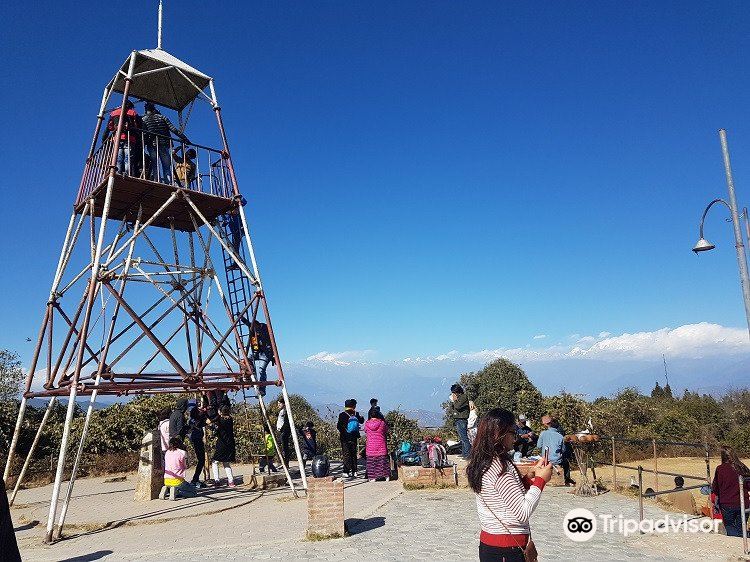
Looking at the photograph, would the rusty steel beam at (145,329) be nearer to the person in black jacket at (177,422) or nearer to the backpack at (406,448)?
the person in black jacket at (177,422)

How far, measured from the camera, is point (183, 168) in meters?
12.6

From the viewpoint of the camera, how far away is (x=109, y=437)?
739 inches

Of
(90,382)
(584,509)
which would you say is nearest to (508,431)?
A: (584,509)

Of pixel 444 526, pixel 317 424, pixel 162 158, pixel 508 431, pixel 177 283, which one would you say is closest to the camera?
pixel 508 431

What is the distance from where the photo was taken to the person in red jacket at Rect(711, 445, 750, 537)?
→ 8.15m

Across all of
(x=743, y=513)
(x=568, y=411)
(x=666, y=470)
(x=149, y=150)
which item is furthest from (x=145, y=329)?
(x=666, y=470)

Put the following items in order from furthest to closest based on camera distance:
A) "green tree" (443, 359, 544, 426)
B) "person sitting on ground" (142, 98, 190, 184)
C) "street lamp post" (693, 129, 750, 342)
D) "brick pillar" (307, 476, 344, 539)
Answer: "green tree" (443, 359, 544, 426) < "person sitting on ground" (142, 98, 190, 184) < "street lamp post" (693, 129, 750, 342) < "brick pillar" (307, 476, 344, 539)

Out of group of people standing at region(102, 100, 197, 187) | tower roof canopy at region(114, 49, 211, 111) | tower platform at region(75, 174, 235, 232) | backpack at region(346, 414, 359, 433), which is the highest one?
tower roof canopy at region(114, 49, 211, 111)

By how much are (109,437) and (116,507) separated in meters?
8.53

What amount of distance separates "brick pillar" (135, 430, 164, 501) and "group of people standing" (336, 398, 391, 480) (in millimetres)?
4342

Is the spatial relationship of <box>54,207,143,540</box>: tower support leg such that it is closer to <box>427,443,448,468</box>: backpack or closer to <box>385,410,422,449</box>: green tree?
<box>427,443,448,468</box>: backpack

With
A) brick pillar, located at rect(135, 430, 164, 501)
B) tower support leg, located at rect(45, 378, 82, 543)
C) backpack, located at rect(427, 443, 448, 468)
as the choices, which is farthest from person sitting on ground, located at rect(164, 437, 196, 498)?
backpack, located at rect(427, 443, 448, 468)

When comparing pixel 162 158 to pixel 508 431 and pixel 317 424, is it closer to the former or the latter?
pixel 508 431
